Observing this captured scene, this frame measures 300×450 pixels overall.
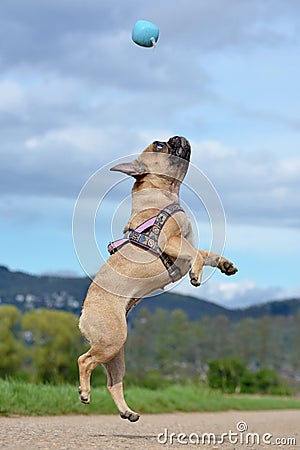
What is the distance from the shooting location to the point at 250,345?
4200cm

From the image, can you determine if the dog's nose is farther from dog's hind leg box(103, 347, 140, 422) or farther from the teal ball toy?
dog's hind leg box(103, 347, 140, 422)

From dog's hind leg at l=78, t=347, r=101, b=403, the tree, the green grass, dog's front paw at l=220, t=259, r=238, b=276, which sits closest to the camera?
dog's hind leg at l=78, t=347, r=101, b=403

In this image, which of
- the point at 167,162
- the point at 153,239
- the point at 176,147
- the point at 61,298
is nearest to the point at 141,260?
the point at 153,239

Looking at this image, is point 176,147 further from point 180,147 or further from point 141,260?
point 141,260

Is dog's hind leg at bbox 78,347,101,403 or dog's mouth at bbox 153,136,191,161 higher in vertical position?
dog's mouth at bbox 153,136,191,161

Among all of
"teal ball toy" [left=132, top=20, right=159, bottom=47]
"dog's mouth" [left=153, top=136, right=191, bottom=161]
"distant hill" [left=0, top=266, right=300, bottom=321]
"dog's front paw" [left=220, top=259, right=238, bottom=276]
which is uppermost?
"distant hill" [left=0, top=266, right=300, bottom=321]

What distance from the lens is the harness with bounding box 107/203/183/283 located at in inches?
286

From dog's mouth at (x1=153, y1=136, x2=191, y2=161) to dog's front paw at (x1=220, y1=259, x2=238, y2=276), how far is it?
111 centimetres

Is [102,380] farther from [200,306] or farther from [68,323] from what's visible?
[200,306]

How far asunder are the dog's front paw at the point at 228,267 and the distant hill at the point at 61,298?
3751cm

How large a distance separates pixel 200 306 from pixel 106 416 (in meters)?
39.5

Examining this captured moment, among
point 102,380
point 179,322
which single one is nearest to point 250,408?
point 102,380

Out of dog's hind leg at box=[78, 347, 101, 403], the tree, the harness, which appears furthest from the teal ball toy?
the tree

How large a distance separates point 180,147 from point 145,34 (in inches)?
45.7
